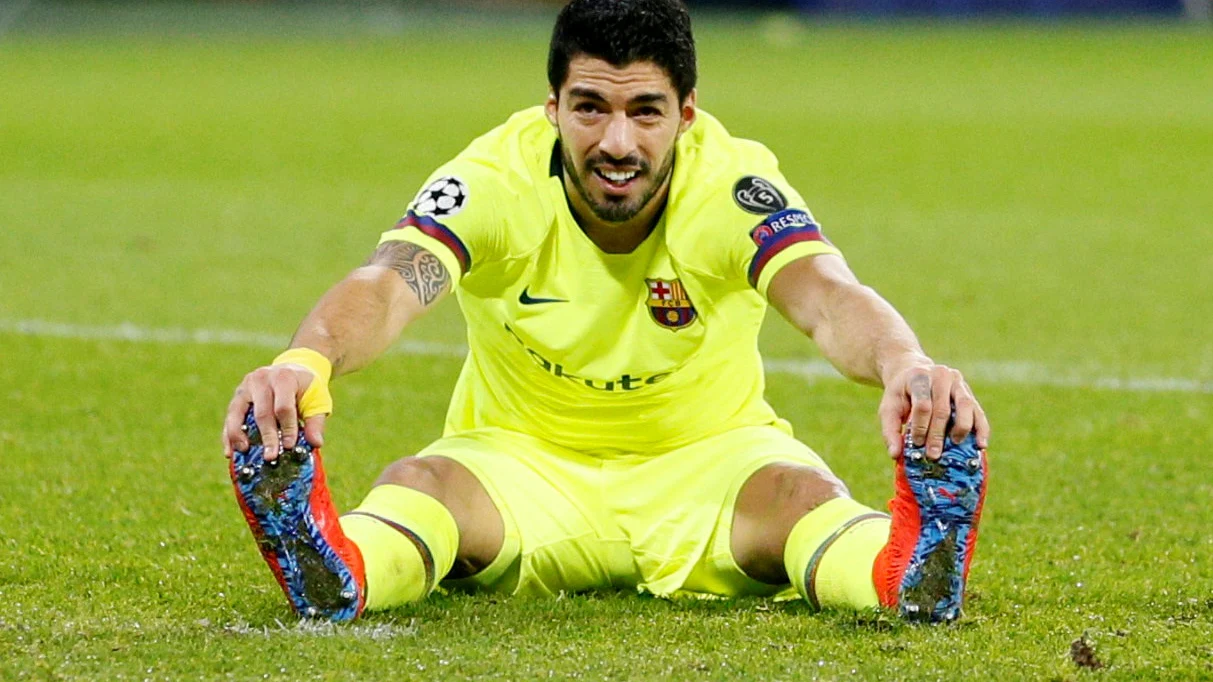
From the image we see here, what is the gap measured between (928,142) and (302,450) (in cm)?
1501

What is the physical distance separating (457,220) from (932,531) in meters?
1.42

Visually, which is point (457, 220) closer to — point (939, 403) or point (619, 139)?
point (619, 139)

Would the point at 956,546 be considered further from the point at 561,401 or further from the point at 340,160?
the point at 340,160

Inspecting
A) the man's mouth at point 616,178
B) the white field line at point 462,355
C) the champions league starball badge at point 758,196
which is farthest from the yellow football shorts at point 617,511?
the white field line at point 462,355

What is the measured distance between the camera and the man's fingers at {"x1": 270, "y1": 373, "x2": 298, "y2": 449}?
4.07 m

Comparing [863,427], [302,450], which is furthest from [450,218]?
[863,427]

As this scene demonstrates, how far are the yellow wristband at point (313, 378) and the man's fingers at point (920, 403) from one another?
124 cm

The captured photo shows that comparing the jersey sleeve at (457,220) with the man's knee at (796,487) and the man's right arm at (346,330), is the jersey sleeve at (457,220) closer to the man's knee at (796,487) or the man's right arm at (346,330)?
the man's right arm at (346,330)

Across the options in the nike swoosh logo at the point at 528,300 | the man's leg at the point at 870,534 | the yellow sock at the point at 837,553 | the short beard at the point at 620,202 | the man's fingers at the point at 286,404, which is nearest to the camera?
the man's fingers at the point at 286,404

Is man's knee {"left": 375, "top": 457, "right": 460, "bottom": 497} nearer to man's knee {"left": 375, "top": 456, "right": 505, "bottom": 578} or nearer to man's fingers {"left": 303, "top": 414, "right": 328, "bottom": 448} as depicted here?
man's knee {"left": 375, "top": 456, "right": 505, "bottom": 578}

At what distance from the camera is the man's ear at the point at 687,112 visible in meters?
4.97

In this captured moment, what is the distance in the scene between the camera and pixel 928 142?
60.8ft

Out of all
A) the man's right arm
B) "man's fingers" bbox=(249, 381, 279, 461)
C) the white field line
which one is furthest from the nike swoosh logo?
the white field line

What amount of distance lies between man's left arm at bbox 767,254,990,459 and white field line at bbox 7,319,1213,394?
3.42 m
